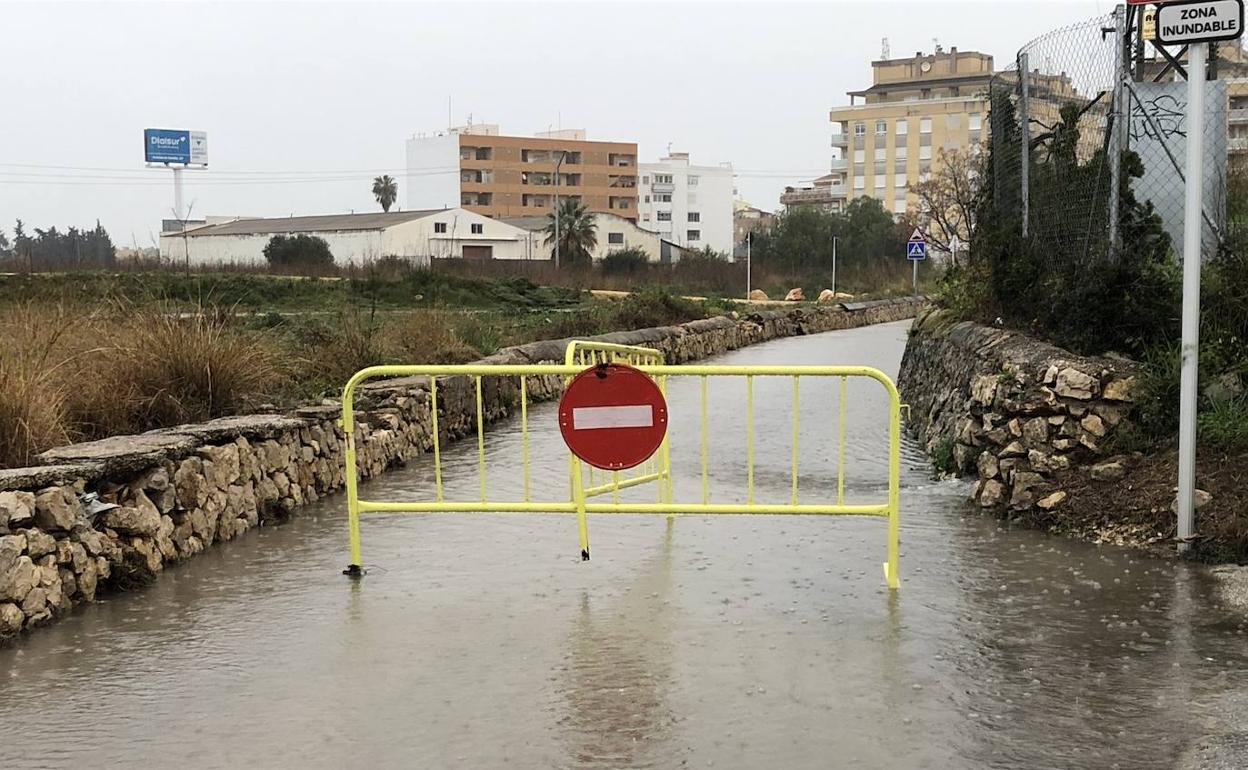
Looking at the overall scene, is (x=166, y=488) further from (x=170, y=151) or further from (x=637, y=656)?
(x=170, y=151)

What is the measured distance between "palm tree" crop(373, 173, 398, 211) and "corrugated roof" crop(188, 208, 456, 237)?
3422cm

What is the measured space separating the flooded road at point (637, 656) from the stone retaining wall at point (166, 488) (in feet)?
0.60

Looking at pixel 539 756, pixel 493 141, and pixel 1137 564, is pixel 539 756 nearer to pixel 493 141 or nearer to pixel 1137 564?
pixel 1137 564

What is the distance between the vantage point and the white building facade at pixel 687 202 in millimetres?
130125

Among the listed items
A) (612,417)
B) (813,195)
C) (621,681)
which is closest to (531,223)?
(813,195)

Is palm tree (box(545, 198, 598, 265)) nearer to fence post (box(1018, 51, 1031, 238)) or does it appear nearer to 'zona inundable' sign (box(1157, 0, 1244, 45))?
fence post (box(1018, 51, 1031, 238))

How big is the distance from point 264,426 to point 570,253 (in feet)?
262

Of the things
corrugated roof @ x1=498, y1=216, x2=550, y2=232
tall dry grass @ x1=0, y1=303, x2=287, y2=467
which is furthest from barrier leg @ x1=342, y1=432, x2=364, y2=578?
corrugated roof @ x1=498, y1=216, x2=550, y2=232

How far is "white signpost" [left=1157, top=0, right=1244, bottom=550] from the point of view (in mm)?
6672

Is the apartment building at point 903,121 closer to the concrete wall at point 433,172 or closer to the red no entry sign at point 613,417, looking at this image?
the concrete wall at point 433,172

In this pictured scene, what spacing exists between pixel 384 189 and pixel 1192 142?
404ft

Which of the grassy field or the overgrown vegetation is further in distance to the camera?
the overgrown vegetation

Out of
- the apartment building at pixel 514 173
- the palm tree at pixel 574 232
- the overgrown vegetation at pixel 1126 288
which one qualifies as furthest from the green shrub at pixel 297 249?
the overgrown vegetation at pixel 1126 288

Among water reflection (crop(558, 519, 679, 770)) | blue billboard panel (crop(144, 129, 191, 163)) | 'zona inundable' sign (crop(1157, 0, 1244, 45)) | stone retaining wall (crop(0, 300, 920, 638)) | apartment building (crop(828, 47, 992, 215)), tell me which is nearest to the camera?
water reflection (crop(558, 519, 679, 770))
